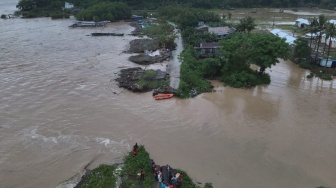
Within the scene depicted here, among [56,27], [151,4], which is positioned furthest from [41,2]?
[151,4]

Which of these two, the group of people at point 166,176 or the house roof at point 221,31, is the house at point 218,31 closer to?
the house roof at point 221,31

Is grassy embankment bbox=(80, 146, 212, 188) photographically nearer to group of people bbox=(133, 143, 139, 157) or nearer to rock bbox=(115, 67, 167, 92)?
group of people bbox=(133, 143, 139, 157)

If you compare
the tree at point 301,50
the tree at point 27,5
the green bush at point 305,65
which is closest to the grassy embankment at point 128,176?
the green bush at point 305,65

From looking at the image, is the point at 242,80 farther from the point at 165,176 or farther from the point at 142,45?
the point at 142,45

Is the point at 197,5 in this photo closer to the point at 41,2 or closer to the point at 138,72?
the point at 41,2

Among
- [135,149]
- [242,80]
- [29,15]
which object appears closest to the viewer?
[135,149]

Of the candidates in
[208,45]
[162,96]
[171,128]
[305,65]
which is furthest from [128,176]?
[305,65]

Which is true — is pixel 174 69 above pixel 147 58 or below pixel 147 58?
below
